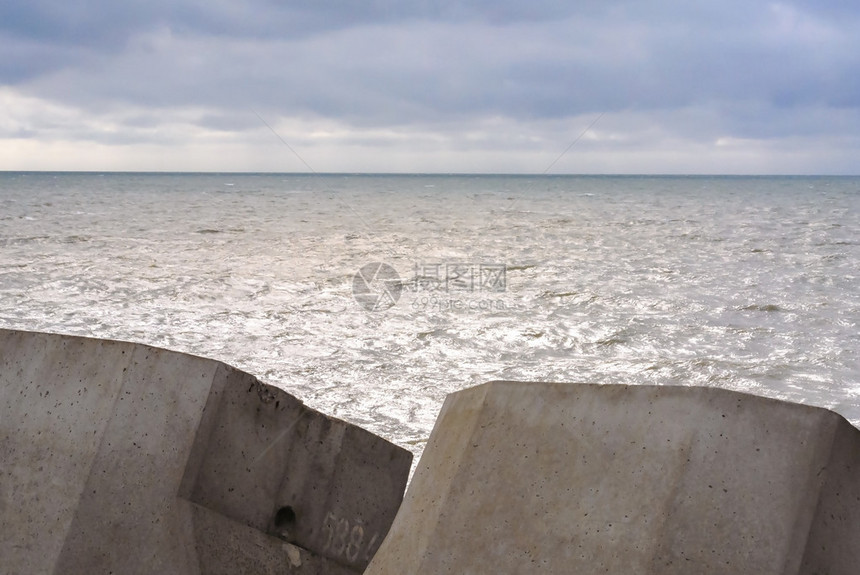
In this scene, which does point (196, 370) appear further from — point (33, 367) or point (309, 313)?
point (309, 313)

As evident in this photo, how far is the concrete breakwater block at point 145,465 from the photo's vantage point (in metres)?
2.70

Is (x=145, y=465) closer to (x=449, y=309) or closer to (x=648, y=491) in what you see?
(x=648, y=491)

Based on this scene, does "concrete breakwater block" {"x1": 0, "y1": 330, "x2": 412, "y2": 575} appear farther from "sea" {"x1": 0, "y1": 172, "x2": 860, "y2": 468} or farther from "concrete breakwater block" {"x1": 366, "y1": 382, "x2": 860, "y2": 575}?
"sea" {"x1": 0, "y1": 172, "x2": 860, "y2": 468}

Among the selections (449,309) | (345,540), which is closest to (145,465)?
(345,540)

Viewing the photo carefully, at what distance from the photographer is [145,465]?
2.72m

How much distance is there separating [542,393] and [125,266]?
11.7 m

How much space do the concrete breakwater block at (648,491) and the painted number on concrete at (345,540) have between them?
0.79m

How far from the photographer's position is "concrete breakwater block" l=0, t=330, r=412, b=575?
106 inches

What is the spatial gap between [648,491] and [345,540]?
4.88 feet

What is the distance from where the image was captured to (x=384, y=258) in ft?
48.9

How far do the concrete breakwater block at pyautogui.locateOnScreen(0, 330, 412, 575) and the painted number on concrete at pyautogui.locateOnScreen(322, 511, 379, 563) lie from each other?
58 millimetres

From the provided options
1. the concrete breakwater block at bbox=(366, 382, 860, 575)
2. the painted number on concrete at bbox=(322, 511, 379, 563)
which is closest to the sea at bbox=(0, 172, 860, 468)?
the painted number on concrete at bbox=(322, 511, 379, 563)

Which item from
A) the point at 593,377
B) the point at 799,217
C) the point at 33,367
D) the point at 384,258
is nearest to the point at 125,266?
the point at 384,258

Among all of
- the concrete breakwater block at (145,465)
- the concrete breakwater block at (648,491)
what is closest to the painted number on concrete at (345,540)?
the concrete breakwater block at (145,465)
